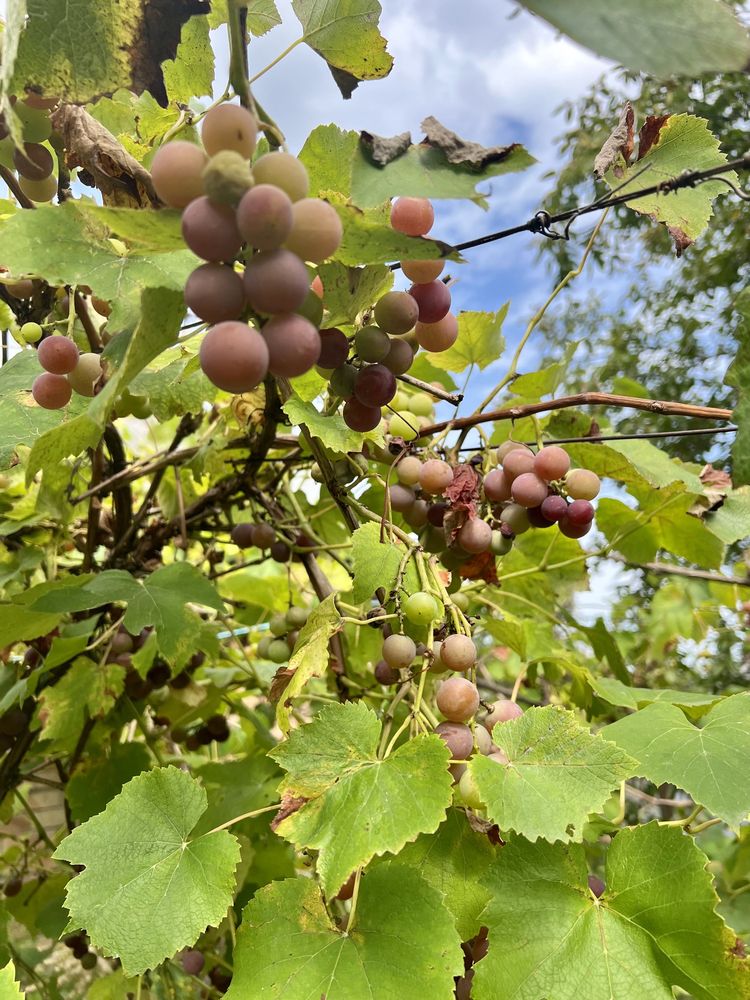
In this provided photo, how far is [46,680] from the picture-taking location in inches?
38.1

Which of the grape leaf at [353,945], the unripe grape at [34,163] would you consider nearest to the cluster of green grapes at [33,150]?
the unripe grape at [34,163]

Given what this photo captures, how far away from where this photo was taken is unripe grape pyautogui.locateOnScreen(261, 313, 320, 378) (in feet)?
1.23

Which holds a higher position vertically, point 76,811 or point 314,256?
point 314,256

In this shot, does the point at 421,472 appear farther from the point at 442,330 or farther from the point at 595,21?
the point at 595,21

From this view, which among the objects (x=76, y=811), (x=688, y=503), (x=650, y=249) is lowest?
(x=76, y=811)

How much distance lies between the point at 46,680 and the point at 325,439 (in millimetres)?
634

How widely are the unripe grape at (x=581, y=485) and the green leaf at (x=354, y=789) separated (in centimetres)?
32

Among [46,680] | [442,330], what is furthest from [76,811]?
[442,330]

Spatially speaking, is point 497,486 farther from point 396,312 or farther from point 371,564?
point 396,312

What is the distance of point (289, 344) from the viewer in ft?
1.23

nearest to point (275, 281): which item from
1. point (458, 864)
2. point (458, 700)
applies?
point (458, 700)

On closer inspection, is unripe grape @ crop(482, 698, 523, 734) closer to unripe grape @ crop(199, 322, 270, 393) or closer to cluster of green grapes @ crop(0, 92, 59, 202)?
unripe grape @ crop(199, 322, 270, 393)

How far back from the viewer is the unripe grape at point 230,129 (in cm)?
37

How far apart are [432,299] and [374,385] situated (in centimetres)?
9
